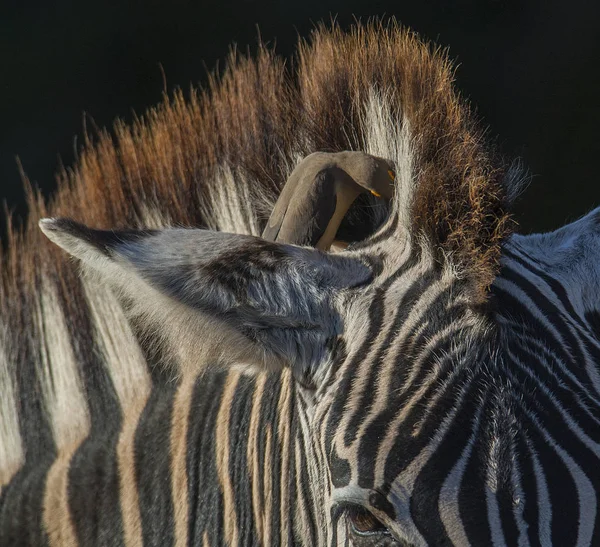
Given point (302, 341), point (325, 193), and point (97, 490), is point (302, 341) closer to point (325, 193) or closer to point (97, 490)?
point (325, 193)

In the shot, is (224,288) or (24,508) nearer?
(224,288)

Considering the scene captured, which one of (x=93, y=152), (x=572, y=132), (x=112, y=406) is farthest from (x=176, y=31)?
(x=112, y=406)

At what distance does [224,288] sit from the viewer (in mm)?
1734

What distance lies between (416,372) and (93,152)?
146cm

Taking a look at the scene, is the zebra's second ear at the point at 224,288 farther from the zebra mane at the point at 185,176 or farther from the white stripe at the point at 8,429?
the white stripe at the point at 8,429

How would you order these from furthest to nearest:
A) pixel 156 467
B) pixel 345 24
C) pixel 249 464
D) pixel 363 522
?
pixel 345 24
pixel 156 467
pixel 249 464
pixel 363 522

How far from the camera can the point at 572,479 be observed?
1.59m

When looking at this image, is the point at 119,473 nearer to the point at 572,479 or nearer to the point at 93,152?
the point at 93,152

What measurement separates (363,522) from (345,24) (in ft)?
24.5

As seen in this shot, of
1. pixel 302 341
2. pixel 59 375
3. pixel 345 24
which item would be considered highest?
pixel 345 24

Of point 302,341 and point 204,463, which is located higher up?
point 302,341

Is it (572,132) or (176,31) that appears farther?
(176,31)

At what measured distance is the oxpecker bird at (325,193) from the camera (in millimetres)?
2111

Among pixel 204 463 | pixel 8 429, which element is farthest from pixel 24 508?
pixel 204 463
